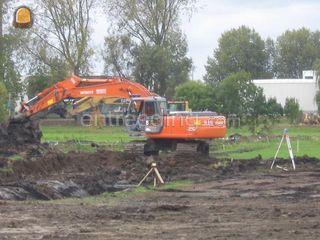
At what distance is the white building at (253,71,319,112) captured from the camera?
93.5m

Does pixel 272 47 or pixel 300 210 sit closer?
pixel 300 210

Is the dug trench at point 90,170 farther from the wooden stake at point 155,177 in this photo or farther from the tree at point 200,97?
the tree at point 200,97

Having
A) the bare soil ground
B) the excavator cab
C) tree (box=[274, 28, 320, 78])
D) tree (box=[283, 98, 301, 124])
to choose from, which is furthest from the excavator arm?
tree (box=[274, 28, 320, 78])

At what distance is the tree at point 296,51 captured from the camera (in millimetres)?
127188

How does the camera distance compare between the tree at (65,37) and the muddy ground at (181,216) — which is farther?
the tree at (65,37)

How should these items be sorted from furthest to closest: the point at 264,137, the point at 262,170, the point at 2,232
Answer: the point at 264,137
the point at 262,170
the point at 2,232

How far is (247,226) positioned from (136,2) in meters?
71.4

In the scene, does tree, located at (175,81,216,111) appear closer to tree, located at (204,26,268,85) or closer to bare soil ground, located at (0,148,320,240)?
bare soil ground, located at (0,148,320,240)

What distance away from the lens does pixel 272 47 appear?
13025 cm

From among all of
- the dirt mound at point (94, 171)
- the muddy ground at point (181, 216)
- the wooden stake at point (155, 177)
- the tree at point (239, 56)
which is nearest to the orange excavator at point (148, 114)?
the dirt mound at point (94, 171)

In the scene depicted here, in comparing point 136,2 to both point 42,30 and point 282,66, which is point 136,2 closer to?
point 42,30

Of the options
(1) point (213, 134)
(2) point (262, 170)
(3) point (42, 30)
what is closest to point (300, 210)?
(2) point (262, 170)

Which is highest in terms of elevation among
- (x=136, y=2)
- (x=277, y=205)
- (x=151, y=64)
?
(x=136, y=2)

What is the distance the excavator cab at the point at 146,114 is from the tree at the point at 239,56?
85.7 metres
